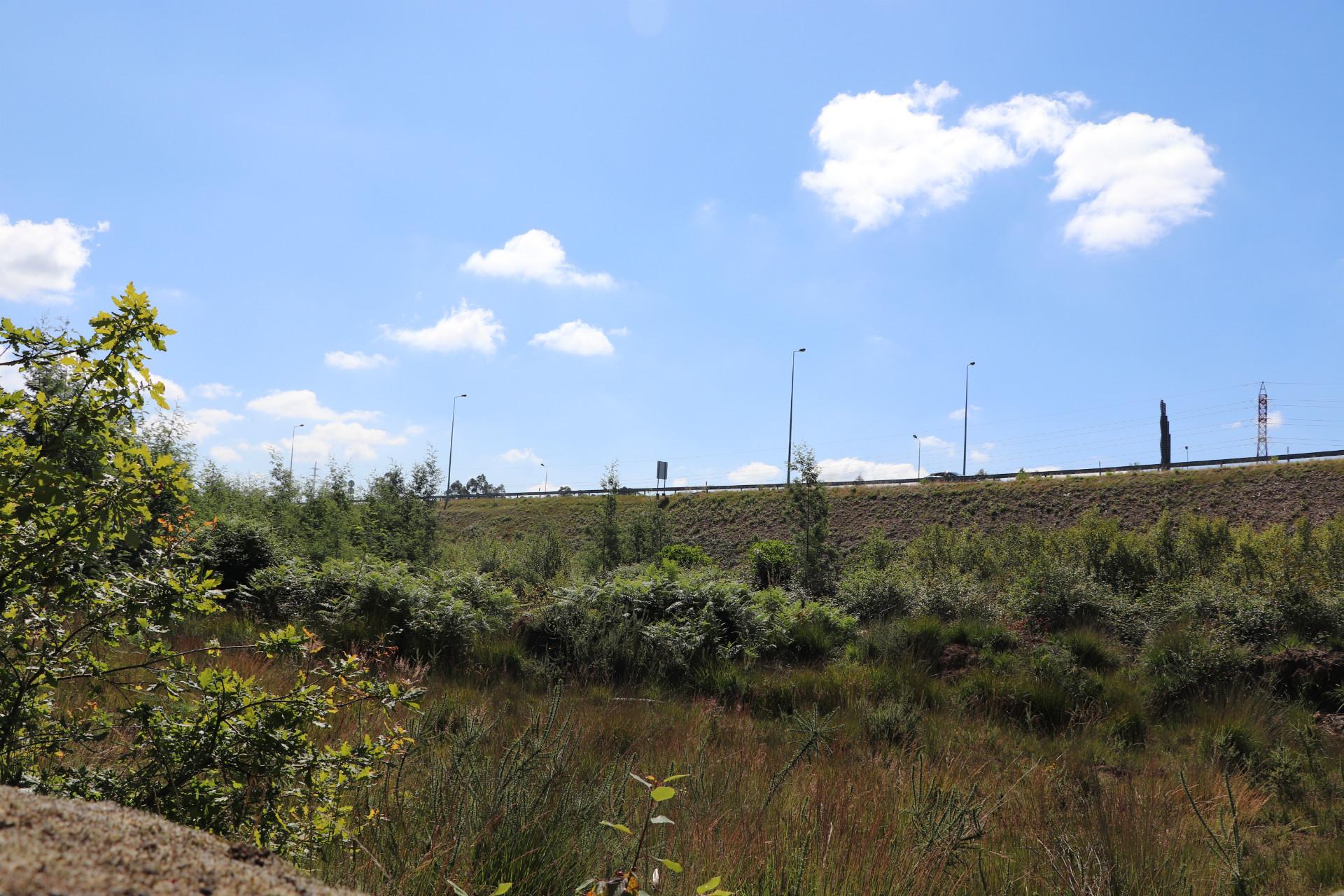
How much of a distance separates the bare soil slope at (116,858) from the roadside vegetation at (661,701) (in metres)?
0.54

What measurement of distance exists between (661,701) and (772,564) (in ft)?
41.2

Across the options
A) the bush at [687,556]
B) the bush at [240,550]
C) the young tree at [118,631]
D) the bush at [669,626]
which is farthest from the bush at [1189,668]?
the bush at [240,550]

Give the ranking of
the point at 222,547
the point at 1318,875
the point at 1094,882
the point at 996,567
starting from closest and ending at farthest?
1. the point at 1094,882
2. the point at 1318,875
3. the point at 222,547
4. the point at 996,567

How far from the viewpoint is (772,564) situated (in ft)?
66.6

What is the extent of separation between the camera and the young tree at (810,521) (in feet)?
64.0

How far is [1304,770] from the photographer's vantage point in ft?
24.6

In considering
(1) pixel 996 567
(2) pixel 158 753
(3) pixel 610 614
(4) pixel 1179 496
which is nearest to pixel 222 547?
(3) pixel 610 614

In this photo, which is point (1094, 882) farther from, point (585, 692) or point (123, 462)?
point (585, 692)

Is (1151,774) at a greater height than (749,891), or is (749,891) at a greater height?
(749,891)

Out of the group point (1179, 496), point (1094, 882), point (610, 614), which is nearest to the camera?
point (1094, 882)

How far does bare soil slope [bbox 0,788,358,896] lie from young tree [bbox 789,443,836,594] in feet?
58.1

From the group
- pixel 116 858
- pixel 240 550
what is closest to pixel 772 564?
pixel 240 550

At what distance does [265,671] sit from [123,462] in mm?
4444

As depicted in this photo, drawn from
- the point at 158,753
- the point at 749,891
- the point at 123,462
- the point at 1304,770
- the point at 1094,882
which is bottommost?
the point at 1304,770
